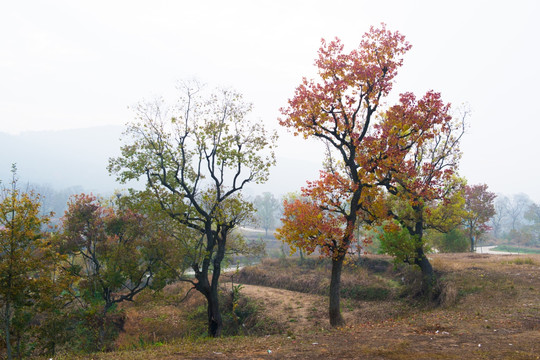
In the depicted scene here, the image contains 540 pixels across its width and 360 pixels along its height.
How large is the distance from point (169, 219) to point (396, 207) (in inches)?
517

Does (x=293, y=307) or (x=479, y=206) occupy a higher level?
(x=479, y=206)

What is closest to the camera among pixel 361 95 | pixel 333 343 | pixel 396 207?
pixel 333 343

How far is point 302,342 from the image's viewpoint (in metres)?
10.1

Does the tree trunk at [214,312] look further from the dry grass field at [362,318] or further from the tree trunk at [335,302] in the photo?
the tree trunk at [335,302]

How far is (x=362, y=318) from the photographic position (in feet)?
61.3

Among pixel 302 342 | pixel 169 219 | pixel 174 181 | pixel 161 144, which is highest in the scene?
pixel 161 144

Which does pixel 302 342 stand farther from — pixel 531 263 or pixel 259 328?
pixel 531 263

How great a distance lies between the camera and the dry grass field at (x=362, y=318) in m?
8.66

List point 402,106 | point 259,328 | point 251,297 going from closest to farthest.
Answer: point 402,106 → point 259,328 → point 251,297

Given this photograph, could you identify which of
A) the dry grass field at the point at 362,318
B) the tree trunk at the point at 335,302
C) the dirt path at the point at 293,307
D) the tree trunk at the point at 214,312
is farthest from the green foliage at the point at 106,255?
the dirt path at the point at 293,307

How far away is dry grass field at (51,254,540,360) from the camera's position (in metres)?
8.66

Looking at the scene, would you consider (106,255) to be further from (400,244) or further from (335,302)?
(400,244)

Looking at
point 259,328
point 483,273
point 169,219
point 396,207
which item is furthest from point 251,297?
point 483,273

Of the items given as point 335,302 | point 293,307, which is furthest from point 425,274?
point 293,307
